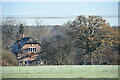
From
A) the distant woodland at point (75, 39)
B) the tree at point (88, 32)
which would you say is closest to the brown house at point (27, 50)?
the distant woodland at point (75, 39)

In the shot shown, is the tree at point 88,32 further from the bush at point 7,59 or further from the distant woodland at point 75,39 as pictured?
the bush at point 7,59

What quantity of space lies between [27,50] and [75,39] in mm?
4561

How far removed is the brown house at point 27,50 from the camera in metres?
25.5

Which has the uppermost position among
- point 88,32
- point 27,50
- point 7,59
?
point 88,32

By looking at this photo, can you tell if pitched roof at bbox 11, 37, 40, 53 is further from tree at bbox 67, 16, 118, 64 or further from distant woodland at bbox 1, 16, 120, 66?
tree at bbox 67, 16, 118, 64

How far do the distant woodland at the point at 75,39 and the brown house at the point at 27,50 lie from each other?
0.53 meters

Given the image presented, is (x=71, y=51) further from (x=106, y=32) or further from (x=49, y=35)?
(x=106, y=32)

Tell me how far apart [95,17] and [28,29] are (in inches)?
254

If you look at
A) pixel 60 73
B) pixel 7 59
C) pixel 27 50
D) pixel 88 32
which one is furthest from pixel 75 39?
pixel 60 73

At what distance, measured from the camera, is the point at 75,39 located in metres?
26.5

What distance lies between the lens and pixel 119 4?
13484 mm

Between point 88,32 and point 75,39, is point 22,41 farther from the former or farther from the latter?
point 88,32

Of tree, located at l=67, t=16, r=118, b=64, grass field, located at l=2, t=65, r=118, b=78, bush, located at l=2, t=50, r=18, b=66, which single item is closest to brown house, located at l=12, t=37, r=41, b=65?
tree, located at l=67, t=16, r=118, b=64

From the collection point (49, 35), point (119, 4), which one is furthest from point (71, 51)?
point (119, 4)
